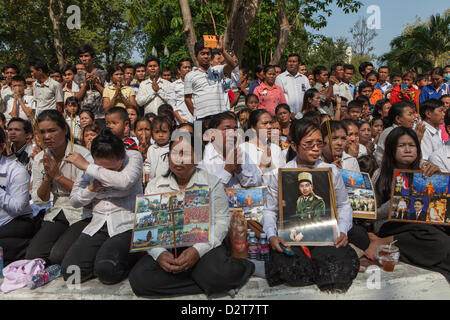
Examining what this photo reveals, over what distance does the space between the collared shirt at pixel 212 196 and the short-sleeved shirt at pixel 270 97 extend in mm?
Answer: 3639

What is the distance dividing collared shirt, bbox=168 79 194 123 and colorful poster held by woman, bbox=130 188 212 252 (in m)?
3.12

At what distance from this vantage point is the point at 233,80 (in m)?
5.84

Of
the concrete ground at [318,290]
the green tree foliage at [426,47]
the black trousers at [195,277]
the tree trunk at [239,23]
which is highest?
the green tree foliage at [426,47]

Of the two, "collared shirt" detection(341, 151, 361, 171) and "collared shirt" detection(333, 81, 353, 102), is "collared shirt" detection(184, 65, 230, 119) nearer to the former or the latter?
"collared shirt" detection(341, 151, 361, 171)

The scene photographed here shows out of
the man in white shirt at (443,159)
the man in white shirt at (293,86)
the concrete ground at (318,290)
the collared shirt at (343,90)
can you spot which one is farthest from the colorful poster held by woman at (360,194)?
the collared shirt at (343,90)

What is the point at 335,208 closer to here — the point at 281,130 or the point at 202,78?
the point at 281,130

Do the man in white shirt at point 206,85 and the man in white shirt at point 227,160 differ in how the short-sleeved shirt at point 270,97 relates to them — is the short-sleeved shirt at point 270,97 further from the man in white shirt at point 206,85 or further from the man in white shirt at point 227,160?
the man in white shirt at point 227,160

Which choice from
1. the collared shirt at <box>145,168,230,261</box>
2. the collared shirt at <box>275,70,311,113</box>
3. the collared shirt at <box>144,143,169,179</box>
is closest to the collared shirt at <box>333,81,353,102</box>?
the collared shirt at <box>275,70,311,113</box>

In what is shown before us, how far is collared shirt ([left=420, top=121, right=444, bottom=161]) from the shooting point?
15.8 feet

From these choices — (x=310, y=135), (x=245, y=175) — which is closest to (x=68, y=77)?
(x=245, y=175)

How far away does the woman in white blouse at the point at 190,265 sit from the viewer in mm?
2754

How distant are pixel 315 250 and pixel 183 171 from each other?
125 cm

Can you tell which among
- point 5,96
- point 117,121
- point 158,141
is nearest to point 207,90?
point 158,141

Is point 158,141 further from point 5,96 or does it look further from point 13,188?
point 5,96
